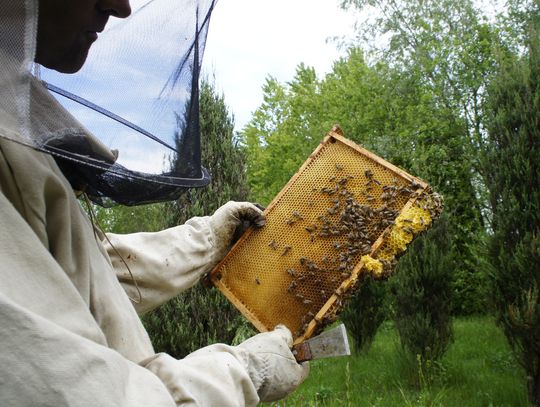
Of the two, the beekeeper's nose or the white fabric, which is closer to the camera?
the white fabric

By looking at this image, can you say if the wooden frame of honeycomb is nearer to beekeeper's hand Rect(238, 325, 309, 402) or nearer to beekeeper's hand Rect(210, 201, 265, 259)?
beekeeper's hand Rect(210, 201, 265, 259)

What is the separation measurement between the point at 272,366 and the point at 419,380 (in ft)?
20.3

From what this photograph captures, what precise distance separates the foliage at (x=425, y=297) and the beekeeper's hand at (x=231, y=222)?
539 cm

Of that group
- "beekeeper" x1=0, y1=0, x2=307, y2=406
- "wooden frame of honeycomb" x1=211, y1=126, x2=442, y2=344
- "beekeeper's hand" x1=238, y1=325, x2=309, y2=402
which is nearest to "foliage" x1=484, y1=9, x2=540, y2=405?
"wooden frame of honeycomb" x1=211, y1=126, x2=442, y2=344

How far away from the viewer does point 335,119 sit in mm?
19781

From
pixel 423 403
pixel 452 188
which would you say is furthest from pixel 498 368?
pixel 452 188

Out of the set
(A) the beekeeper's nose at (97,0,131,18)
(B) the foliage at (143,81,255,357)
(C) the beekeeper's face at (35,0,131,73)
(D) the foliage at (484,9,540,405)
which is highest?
(D) the foliage at (484,9,540,405)

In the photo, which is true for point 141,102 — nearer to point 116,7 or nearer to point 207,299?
point 116,7

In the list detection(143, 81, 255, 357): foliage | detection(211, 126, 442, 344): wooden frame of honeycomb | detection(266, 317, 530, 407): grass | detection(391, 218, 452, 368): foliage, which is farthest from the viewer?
detection(391, 218, 452, 368): foliage

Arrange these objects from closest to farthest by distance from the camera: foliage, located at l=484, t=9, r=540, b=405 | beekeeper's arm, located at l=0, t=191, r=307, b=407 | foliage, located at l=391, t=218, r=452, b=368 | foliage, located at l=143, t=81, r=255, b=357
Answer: beekeeper's arm, located at l=0, t=191, r=307, b=407
foliage, located at l=143, t=81, r=255, b=357
foliage, located at l=484, t=9, r=540, b=405
foliage, located at l=391, t=218, r=452, b=368

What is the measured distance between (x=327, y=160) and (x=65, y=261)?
1.86 meters

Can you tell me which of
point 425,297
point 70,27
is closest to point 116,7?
point 70,27

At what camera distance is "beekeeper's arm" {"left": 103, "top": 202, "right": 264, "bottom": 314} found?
2.41m

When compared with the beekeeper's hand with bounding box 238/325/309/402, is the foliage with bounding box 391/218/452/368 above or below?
above
